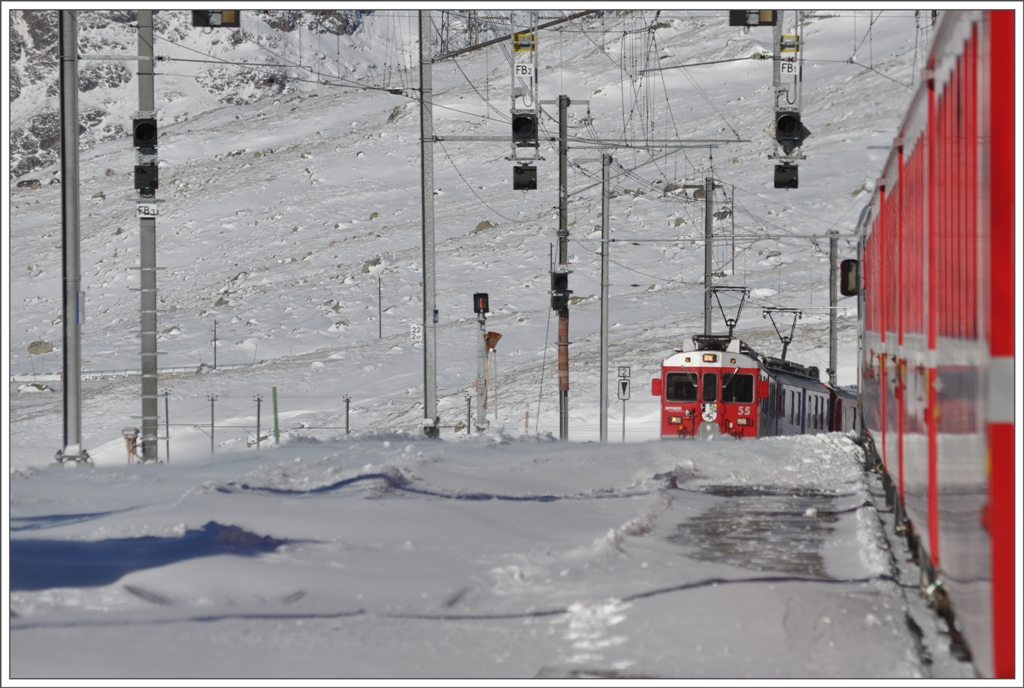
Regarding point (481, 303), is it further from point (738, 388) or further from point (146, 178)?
point (146, 178)

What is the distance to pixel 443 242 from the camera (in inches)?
3233

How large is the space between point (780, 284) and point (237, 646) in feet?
204

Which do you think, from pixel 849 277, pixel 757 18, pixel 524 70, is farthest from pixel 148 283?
pixel 849 277

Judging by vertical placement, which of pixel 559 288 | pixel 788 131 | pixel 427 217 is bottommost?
pixel 559 288

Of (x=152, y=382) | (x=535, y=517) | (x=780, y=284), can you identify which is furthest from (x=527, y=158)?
(x=780, y=284)

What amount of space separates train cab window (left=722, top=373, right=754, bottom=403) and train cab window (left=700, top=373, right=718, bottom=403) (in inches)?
6.5

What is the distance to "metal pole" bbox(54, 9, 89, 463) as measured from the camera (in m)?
16.5

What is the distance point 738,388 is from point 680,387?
1197 mm

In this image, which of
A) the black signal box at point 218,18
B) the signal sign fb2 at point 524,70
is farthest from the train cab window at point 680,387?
the black signal box at point 218,18

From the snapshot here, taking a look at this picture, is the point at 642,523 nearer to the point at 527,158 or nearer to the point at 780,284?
the point at 527,158

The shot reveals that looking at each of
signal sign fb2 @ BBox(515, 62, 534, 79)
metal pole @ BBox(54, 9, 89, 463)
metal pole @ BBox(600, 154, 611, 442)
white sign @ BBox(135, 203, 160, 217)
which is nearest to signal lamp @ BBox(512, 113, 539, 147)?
signal sign fb2 @ BBox(515, 62, 534, 79)

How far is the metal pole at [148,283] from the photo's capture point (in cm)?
1803

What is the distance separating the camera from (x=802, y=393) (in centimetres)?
2878

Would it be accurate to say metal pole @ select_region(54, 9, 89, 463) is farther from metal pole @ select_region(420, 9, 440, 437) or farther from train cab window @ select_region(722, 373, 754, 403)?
train cab window @ select_region(722, 373, 754, 403)
